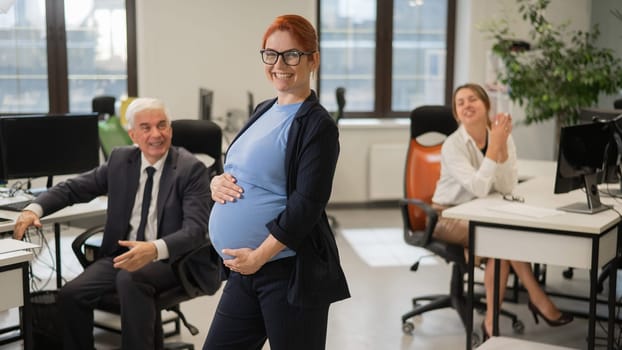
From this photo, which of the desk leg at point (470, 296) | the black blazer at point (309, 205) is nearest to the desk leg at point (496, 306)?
the desk leg at point (470, 296)

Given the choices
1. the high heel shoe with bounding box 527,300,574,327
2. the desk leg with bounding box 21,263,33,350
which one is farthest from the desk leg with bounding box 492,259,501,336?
the desk leg with bounding box 21,263,33,350

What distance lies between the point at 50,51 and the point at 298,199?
5399 millimetres

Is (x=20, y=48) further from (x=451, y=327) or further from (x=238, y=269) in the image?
(x=238, y=269)

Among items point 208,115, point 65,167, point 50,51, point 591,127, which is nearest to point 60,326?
point 65,167

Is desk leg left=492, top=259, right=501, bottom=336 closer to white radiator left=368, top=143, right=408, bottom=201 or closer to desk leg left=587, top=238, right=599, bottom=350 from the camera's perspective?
desk leg left=587, top=238, right=599, bottom=350

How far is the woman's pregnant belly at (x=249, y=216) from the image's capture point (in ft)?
7.13

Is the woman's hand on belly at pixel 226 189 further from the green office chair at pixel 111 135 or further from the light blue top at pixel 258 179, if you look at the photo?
the green office chair at pixel 111 135

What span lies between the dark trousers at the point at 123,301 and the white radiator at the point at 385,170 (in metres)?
4.19

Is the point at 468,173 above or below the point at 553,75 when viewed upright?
below

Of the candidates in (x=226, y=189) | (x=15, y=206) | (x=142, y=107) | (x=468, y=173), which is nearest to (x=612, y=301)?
(x=468, y=173)

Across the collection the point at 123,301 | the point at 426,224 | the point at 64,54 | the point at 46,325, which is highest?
the point at 64,54

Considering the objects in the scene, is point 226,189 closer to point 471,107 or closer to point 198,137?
point 198,137

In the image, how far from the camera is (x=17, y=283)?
2.87 m

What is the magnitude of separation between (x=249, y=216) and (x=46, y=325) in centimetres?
179
